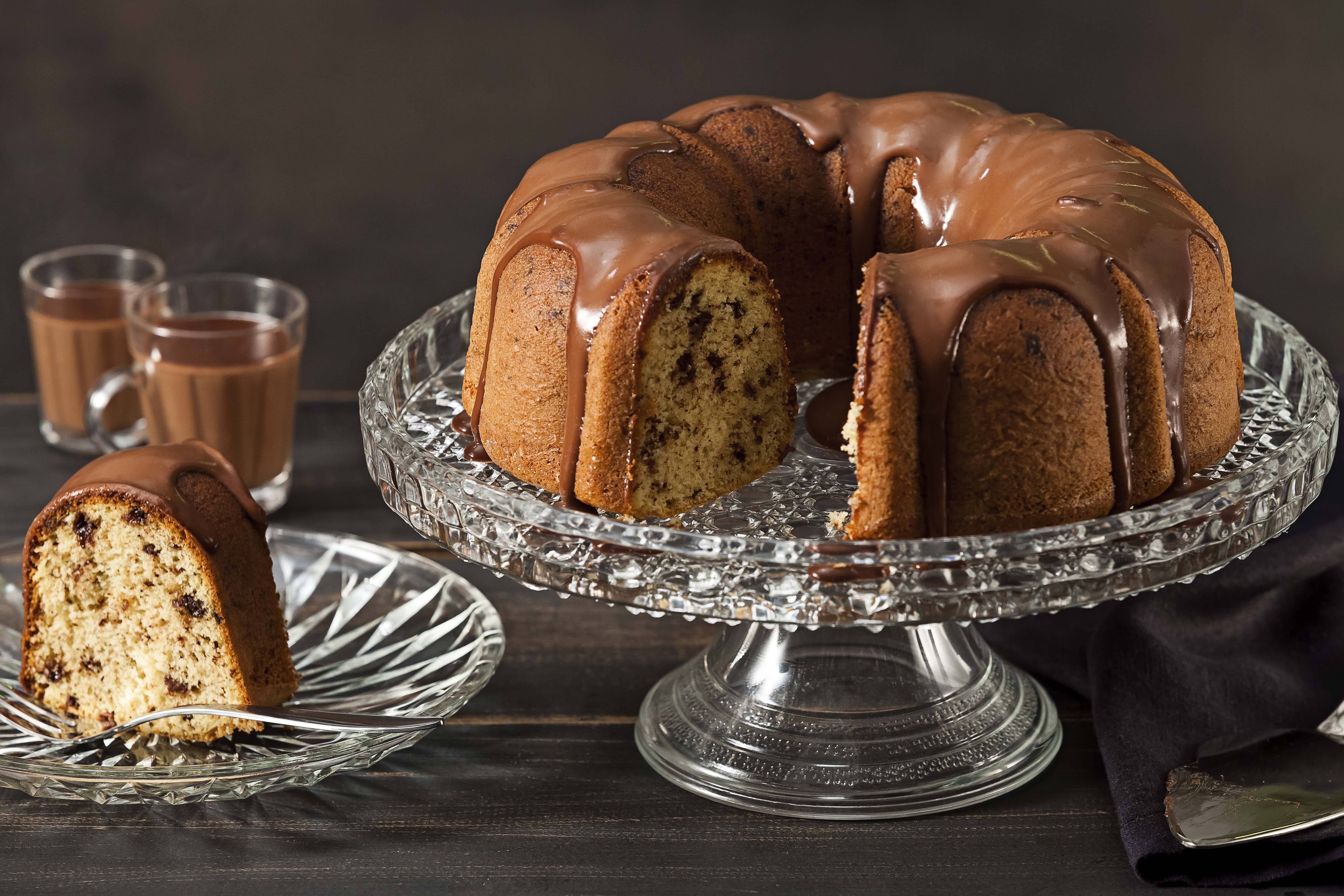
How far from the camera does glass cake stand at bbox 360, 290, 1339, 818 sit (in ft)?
4.05

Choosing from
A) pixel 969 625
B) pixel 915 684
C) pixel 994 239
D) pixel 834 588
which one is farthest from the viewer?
pixel 969 625

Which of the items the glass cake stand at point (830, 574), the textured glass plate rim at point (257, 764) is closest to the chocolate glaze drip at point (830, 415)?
the glass cake stand at point (830, 574)

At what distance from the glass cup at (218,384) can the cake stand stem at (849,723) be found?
81 centimetres

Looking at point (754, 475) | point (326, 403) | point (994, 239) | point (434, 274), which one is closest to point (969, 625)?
point (754, 475)

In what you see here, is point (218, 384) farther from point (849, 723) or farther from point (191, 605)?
point (849, 723)

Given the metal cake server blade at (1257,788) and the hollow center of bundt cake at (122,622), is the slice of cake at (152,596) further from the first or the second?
the metal cake server blade at (1257,788)

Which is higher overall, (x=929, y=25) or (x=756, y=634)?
(x=929, y=25)

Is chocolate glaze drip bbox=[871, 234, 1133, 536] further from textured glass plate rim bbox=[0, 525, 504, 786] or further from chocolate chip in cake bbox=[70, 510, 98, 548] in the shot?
chocolate chip in cake bbox=[70, 510, 98, 548]

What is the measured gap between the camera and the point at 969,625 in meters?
1.69

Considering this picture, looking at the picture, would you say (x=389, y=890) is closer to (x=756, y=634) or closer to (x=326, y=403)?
(x=756, y=634)

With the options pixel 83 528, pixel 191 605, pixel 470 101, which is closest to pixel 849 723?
pixel 191 605

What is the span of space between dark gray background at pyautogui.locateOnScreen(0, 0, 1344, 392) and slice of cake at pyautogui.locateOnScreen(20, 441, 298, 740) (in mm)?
1401

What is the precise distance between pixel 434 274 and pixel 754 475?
1.60 meters

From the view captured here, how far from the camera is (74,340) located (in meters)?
2.36
